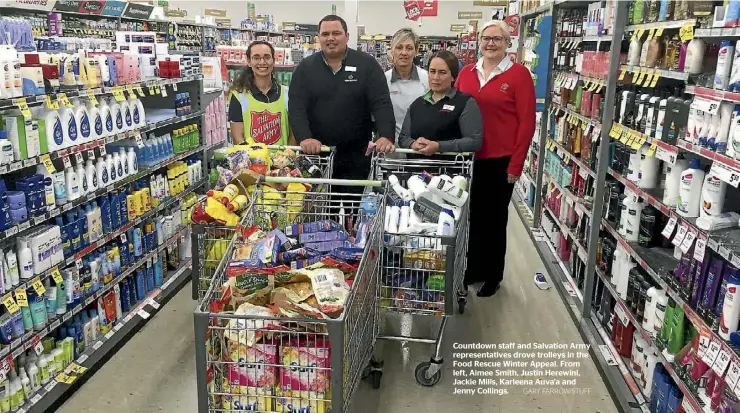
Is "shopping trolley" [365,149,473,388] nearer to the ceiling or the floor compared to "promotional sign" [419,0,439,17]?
nearer to the floor

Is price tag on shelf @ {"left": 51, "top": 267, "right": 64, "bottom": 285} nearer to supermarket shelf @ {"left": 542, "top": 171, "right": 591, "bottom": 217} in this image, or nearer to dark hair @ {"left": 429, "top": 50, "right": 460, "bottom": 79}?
dark hair @ {"left": 429, "top": 50, "right": 460, "bottom": 79}

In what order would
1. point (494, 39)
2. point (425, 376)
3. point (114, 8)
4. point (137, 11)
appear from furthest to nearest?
point (137, 11) < point (114, 8) < point (494, 39) < point (425, 376)

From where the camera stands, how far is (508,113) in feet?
13.8

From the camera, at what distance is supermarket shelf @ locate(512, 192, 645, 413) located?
10.7ft

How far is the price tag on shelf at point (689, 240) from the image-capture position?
258 cm

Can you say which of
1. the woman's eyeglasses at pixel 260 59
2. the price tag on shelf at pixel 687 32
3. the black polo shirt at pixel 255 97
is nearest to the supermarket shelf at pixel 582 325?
the price tag on shelf at pixel 687 32

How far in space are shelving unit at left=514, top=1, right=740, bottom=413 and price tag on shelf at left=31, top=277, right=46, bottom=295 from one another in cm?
302

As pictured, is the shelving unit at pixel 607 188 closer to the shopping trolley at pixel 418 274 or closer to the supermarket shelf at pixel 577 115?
the supermarket shelf at pixel 577 115

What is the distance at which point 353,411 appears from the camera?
3.18 m

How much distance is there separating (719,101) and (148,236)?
358 centimetres

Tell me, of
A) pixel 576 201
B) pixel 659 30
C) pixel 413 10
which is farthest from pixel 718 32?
pixel 413 10

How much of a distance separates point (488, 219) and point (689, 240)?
1.95 meters

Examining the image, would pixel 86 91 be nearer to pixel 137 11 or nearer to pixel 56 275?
pixel 56 275

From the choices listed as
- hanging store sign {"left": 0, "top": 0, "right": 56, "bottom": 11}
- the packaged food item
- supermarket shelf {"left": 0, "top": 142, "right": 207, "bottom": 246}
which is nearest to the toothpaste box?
the packaged food item
